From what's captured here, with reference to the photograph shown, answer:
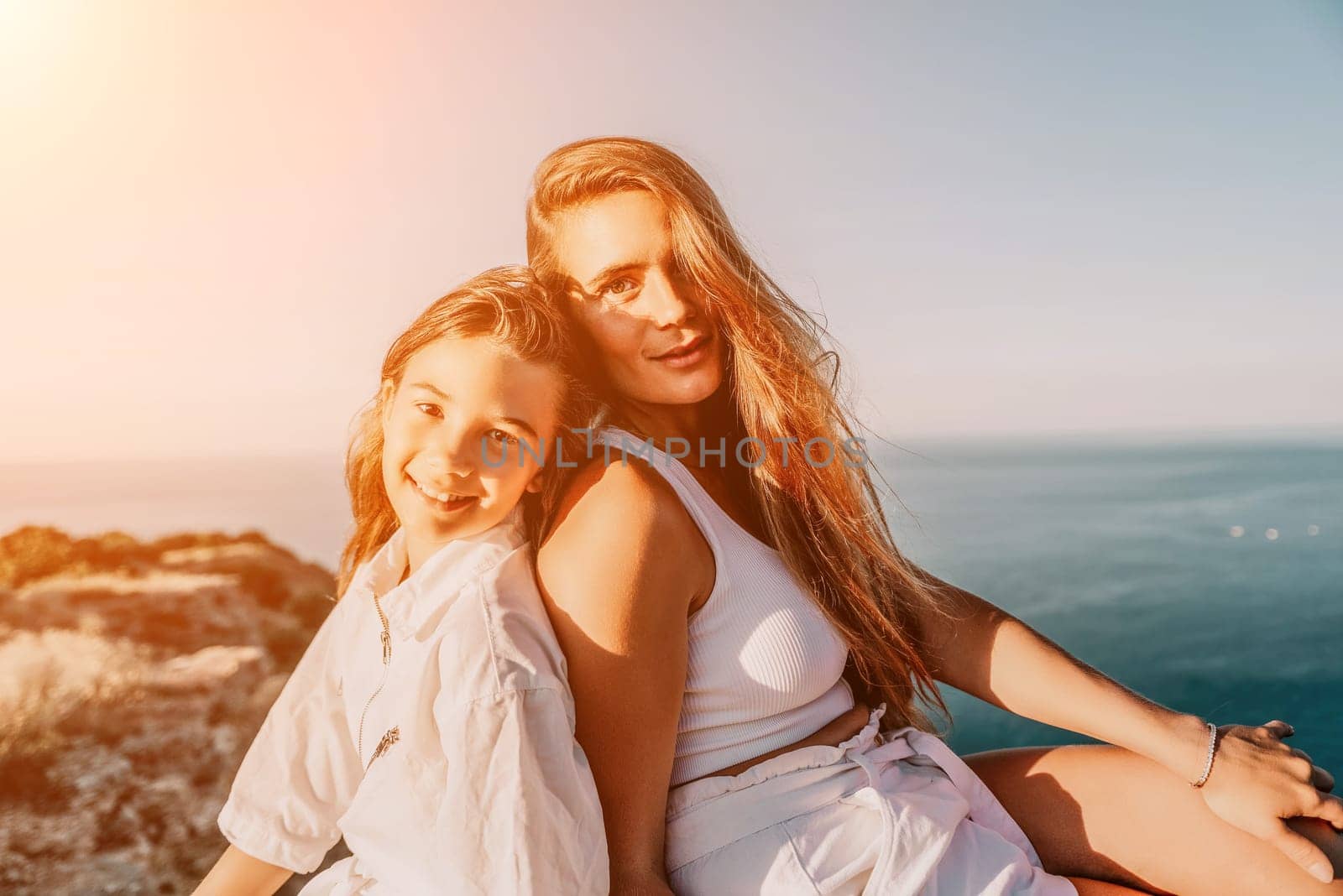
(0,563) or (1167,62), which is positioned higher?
(1167,62)

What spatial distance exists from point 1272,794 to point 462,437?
134 centimetres

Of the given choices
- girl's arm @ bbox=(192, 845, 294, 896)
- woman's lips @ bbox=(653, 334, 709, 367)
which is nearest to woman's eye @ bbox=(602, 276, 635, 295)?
woman's lips @ bbox=(653, 334, 709, 367)

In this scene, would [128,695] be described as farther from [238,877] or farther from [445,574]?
[445,574]

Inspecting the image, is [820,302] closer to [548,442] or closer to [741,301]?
[741,301]

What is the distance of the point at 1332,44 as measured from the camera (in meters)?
3.17

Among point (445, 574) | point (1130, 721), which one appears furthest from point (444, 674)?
point (1130, 721)

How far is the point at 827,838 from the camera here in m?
1.11

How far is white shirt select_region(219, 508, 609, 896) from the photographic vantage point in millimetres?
904

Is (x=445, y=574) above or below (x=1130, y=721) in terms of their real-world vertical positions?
above

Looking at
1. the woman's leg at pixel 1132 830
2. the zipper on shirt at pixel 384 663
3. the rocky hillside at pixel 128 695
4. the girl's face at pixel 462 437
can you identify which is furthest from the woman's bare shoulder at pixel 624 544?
the rocky hillside at pixel 128 695

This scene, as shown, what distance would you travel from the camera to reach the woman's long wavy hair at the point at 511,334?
1238 millimetres

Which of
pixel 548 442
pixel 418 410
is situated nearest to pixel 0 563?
pixel 418 410

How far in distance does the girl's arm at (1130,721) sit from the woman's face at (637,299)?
0.69 metres

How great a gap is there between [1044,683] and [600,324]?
3.28 feet
